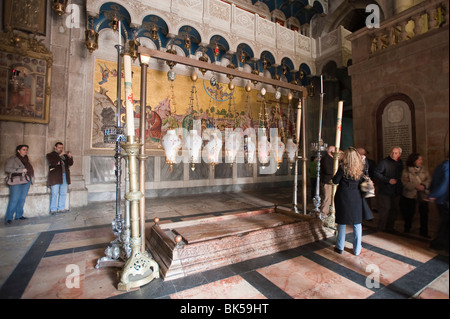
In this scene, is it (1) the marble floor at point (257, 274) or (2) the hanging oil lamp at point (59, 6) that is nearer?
(1) the marble floor at point (257, 274)

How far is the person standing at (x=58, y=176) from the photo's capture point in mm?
5145

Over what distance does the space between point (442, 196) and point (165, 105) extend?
25.1ft

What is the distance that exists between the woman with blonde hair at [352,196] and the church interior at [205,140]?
1.29 feet

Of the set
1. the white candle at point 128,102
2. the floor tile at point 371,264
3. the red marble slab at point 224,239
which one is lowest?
the floor tile at point 371,264

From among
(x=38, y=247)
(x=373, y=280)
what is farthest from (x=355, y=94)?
(x=38, y=247)

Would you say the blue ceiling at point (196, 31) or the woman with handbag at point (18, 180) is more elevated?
the blue ceiling at point (196, 31)

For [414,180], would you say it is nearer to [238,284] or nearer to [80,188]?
[238,284]

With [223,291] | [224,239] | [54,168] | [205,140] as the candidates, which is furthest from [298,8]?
[223,291]

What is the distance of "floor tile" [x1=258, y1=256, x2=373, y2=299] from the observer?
1.91m

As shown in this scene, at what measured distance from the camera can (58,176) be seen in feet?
17.0

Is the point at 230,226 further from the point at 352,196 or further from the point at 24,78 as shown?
the point at 24,78

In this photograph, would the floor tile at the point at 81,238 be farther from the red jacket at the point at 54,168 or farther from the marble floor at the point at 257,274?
the red jacket at the point at 54,168
